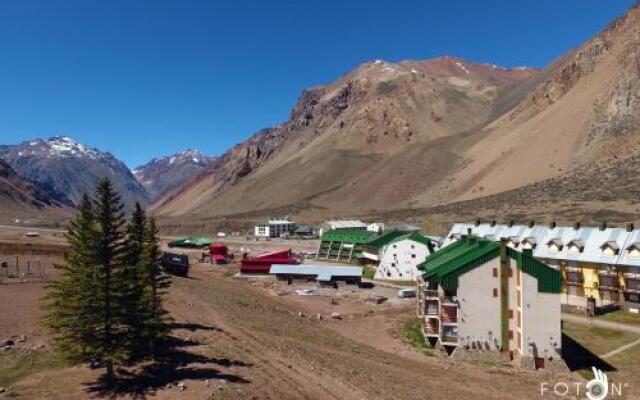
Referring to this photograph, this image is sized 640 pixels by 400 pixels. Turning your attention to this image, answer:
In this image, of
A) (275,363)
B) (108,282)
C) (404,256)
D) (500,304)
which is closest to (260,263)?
(404,256)

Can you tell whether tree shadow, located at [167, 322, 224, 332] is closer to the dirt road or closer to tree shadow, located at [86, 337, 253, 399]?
the dirt road

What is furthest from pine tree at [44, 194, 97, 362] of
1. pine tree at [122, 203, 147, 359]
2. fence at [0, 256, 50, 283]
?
fence at [0, 256, 50, 283]

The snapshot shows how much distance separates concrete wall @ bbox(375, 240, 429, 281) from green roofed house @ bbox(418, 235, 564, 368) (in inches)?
1182

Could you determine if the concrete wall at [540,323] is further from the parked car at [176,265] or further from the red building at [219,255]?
the red building at [219,255]

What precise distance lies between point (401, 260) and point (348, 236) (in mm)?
19708

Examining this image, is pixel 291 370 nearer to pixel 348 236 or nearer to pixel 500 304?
pixel 500 304

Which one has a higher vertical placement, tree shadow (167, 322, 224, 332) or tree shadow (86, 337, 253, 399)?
tree shadow (167, 322, 224, 332)

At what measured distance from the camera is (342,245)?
89250mm

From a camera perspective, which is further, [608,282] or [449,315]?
[608,282]

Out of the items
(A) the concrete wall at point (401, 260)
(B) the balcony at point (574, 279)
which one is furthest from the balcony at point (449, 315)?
(A) the concrete wall at point (401, 260)

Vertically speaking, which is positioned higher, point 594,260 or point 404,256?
point 594,260

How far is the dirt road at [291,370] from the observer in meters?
26.9

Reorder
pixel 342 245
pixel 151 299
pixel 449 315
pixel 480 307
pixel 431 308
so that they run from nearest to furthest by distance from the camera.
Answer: pixel 151 299, pixel 480 307, pixel 449 315, pixel 431 308, pixel 342 245

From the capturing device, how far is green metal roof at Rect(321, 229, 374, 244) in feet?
281
